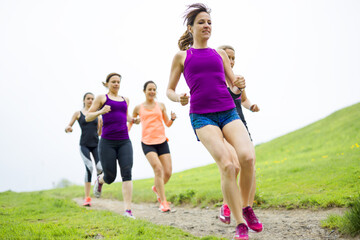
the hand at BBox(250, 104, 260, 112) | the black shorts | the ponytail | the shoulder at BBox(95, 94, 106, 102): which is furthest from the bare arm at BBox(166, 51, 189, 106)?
the black shorts

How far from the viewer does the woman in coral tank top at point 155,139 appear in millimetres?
7617

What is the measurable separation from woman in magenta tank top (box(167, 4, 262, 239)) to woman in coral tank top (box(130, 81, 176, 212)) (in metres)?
3.50

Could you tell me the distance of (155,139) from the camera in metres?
7.79

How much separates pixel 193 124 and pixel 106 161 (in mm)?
3355

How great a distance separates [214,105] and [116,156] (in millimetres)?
3668

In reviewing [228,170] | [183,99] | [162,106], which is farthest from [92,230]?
[162,106]

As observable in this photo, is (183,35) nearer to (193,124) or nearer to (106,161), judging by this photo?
(193,124)

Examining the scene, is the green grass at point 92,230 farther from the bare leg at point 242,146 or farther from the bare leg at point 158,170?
the bare leg at point 158,170

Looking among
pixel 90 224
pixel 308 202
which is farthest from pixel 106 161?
Result: pixel 308 202

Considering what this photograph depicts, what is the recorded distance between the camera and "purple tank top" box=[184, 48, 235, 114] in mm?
4000

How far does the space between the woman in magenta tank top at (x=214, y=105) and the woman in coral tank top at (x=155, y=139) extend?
11.5 ft

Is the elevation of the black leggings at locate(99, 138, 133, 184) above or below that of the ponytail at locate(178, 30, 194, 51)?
below

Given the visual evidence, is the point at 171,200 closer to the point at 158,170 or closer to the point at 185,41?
the point at 158,170

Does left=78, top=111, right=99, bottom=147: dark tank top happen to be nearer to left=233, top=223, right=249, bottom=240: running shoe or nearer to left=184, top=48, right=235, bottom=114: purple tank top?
left=184, top=48, right=235, bottom=114: purple tank top
